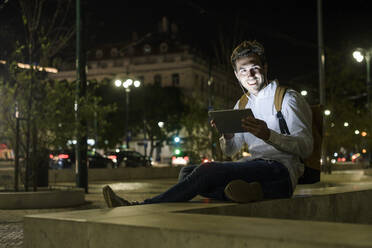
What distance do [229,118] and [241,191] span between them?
1.89ft

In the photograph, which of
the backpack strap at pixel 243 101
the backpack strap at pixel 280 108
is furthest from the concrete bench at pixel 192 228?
the backpack strap at pixel 243 101

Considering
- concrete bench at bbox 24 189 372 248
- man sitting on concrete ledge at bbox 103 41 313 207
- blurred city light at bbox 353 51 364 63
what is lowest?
concrete bench at bbox 24 189 372 248

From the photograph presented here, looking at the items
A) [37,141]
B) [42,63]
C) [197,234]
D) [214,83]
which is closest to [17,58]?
[42,63]

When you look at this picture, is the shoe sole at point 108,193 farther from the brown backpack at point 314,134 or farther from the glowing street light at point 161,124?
the glowing street light at point 161,124

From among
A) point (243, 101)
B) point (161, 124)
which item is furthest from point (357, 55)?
point (161, 124)

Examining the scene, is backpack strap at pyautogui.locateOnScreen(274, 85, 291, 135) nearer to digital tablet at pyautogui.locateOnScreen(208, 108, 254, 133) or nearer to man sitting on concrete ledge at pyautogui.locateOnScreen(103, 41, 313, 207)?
man sitting on concrete ledge at pyautogui.locateOnScreen(103, 41, 313, 207)

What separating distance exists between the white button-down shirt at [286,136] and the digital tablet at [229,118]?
0.25m

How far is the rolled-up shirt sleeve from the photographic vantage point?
5.35 m

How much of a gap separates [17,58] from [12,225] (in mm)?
6151

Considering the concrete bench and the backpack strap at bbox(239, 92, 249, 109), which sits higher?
the backpack strap at bbox(239, 92, 249, 109)

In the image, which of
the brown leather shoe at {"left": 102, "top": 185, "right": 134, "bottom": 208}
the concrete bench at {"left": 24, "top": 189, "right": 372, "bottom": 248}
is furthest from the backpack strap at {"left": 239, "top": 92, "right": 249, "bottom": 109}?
the brown leather shoe at {"left": 102, "top": 185, "right": 134, "bottom": 208}

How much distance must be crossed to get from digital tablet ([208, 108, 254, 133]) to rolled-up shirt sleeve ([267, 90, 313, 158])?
10.1 inches

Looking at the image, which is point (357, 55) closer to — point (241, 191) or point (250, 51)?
point (250, 51)

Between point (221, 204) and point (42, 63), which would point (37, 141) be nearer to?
point (42, 63)
